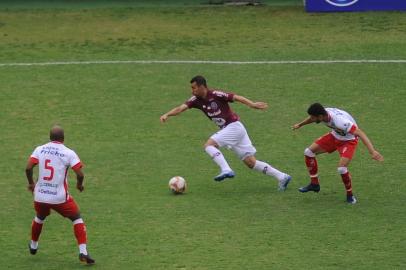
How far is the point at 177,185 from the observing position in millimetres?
18391

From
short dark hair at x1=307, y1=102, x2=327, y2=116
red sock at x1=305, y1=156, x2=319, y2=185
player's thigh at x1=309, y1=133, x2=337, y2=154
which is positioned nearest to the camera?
short dark hair at x1=307, y1=102, x2=327, y2=116

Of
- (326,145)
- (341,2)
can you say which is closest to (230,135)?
(326,145)

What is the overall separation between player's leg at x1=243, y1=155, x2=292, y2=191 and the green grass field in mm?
239

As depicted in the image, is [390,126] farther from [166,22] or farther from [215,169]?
[166,22]

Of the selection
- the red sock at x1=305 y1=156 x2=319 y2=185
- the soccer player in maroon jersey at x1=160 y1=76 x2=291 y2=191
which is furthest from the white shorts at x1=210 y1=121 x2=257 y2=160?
the red sock at x1=305 y1=156 x2=319 y2=185

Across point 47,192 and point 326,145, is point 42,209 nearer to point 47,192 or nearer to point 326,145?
point 47,192

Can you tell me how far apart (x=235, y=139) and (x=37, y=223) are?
462cm

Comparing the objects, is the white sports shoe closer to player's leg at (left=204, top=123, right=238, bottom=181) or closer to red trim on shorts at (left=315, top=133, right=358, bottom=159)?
red trim on shorts at (left=315, top=133, right=358, bottom=159)

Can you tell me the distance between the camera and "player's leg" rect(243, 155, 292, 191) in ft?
60.7

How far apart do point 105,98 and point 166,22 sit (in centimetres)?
589

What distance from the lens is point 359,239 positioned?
53.0 feet

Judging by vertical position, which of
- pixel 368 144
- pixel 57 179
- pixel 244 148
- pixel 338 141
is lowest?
pixel 244 148

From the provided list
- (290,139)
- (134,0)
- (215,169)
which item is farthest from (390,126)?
(134,0)

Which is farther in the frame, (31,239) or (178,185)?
(178,185)
